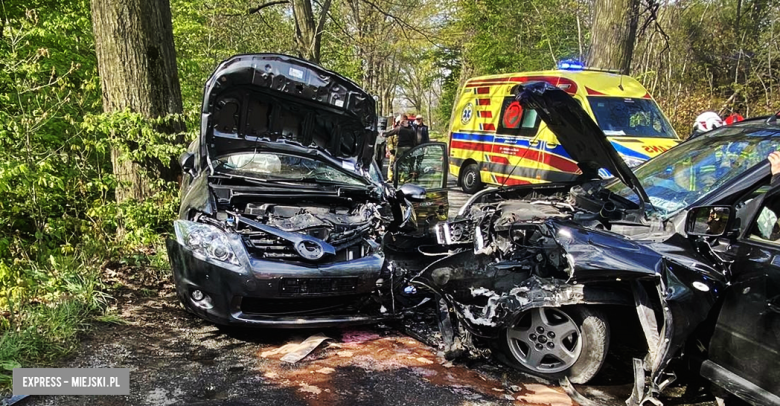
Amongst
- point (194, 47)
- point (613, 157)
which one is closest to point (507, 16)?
point (194, 47)

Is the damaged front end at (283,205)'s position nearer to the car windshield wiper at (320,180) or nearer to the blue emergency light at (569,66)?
the car windshield wiper at (320,180)

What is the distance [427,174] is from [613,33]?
6.23 m

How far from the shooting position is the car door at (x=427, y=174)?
20.3 feet

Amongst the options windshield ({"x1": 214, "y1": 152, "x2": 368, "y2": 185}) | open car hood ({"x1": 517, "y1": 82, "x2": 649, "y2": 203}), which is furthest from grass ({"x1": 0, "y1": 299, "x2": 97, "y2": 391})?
open car hood ({"x1": 517, "y1": 82, "x2": 649, "y2": 203})

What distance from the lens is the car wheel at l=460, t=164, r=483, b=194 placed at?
1181 cm

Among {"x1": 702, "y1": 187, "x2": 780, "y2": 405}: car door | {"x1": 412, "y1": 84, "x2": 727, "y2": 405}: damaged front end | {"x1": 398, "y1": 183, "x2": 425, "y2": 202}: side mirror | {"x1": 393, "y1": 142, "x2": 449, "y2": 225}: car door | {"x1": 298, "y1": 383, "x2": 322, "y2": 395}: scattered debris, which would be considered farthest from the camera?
{"x1": 393, "y1": 142, "x2": 449, "y2": 225}: car door

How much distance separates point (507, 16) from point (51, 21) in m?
19.5

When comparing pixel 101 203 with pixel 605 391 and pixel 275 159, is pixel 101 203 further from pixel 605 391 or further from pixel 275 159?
pixel 605 391

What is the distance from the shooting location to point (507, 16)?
23250 millimetres

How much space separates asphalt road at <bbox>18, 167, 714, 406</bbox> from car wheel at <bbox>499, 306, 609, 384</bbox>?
0.11 m

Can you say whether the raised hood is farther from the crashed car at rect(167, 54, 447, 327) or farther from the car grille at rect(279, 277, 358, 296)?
the car grille at rect(279, 277, 358, 296)

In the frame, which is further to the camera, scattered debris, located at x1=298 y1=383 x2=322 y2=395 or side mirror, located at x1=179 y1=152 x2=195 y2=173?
side mirror, located at x1=179 y1=152 x2=195 y2=173

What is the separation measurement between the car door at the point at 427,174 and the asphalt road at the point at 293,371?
6.56ft

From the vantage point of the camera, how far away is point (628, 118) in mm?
9227
